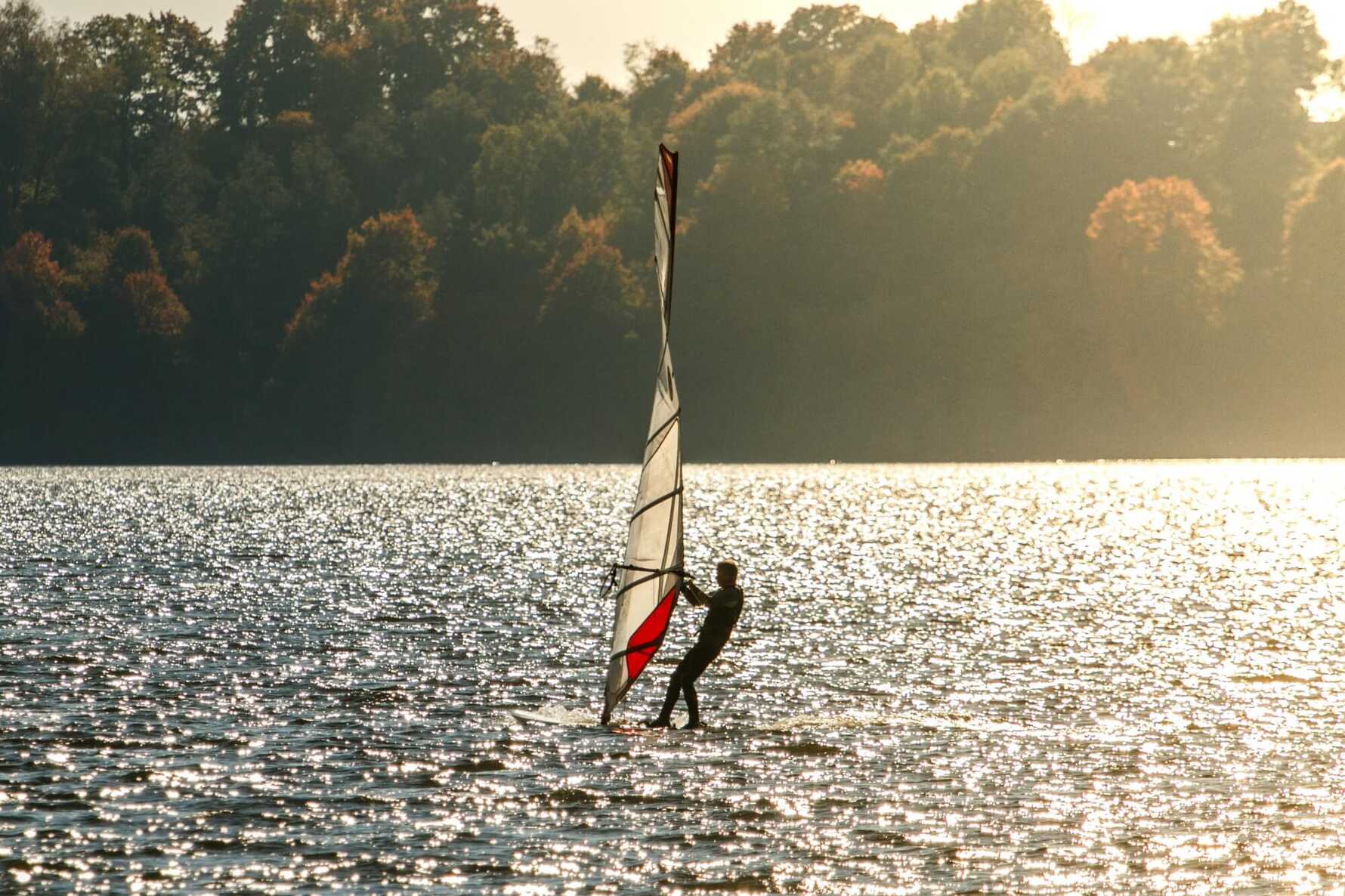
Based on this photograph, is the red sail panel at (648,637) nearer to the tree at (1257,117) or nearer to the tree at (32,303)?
the tree at (32,303)

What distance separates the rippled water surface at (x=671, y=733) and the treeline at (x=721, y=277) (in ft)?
247

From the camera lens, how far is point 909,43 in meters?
178

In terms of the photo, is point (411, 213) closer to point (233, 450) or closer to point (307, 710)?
point (233, 450)

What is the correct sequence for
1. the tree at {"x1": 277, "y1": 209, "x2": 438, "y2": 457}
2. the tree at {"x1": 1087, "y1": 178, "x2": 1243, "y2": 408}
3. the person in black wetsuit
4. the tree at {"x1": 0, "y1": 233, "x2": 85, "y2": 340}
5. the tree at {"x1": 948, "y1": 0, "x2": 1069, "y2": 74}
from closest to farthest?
the person in black wetsuit
the tree at {"x1": 1087, "y1": 178, "x2": 1243, "y2": 408}
the tree at {"x1": 0, "y1": 233, "x2": 85, "y2": 340}
the tree at {"x1": 277, "y1": 209, "x2": 438, "y2": 457}
the tree at {"x1": 948, "y1": 0, "x2": 1069, "y2": 74}

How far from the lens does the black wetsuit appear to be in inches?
961

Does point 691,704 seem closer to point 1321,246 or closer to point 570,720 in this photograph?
point 570,720

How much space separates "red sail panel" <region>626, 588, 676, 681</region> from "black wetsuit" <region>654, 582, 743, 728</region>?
1.50 feet

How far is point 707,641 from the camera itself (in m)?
24.7

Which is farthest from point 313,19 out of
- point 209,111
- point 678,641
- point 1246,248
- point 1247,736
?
point 1247,736

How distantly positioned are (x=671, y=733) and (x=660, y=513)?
11.8ft

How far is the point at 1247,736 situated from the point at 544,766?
940cm

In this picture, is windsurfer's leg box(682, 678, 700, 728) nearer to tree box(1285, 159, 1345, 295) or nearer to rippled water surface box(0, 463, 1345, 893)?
rippled water surface box(0, 463, 1345, 893)

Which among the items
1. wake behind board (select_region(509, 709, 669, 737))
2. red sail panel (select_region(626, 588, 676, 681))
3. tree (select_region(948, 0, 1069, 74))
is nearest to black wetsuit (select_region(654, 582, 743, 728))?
wake behind board (select_region(509, 709, 669, 737))

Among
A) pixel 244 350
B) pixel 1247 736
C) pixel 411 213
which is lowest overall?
pixel 1247 736
